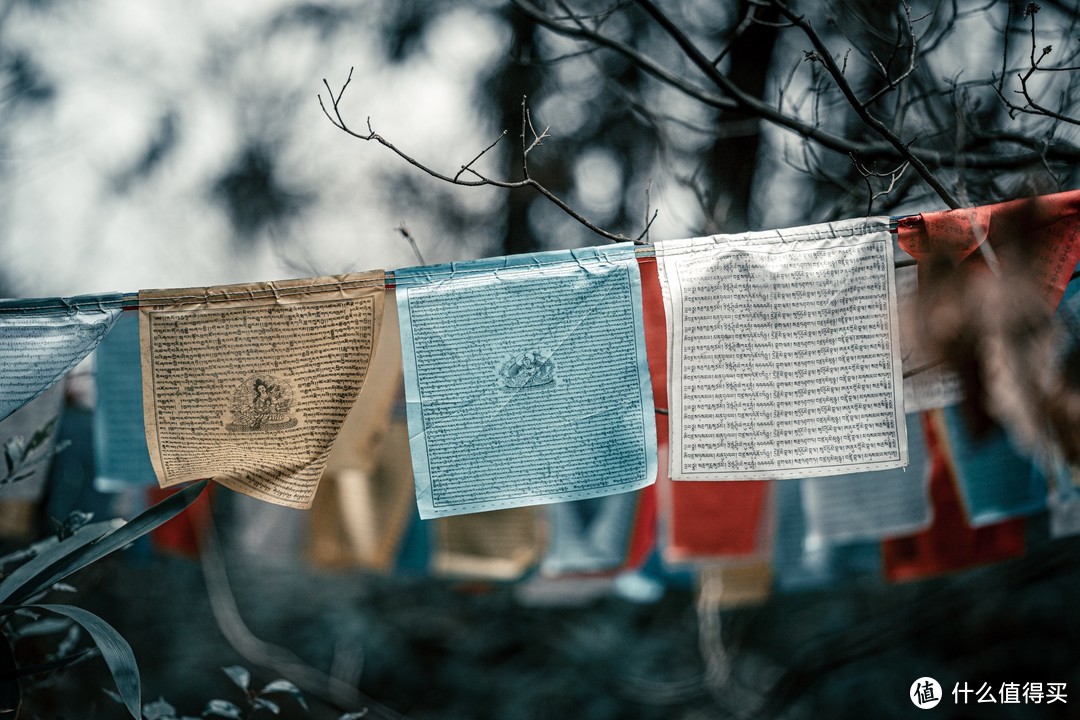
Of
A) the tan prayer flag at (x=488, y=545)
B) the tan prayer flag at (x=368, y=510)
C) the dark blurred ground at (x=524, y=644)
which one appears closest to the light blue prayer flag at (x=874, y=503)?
the tan prayer flag at (x=488, y=545)

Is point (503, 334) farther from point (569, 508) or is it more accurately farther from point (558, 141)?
point (558, 141)

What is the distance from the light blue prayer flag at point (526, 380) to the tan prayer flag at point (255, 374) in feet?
0.39

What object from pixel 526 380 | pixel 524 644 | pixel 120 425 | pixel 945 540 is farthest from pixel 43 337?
pixel 524 644

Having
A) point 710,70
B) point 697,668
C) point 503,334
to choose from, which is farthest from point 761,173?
point 503,334

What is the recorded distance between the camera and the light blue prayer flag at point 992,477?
67.1 inches

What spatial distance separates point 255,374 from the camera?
4.55 feet

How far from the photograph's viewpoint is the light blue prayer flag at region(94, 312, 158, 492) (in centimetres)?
163

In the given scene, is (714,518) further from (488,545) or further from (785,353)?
(785,353)

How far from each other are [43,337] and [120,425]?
0.97 ft

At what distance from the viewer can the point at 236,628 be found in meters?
3.74

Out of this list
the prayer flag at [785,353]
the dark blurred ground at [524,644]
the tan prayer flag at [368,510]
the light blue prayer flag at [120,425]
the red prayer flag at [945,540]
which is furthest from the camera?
the dark blurred ground at [524,644]

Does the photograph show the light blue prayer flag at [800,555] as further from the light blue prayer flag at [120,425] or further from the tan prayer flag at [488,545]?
the light blue prayer flag at [120,425]

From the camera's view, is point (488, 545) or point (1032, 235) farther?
point (488, 545)

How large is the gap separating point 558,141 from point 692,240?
3.10 metres
